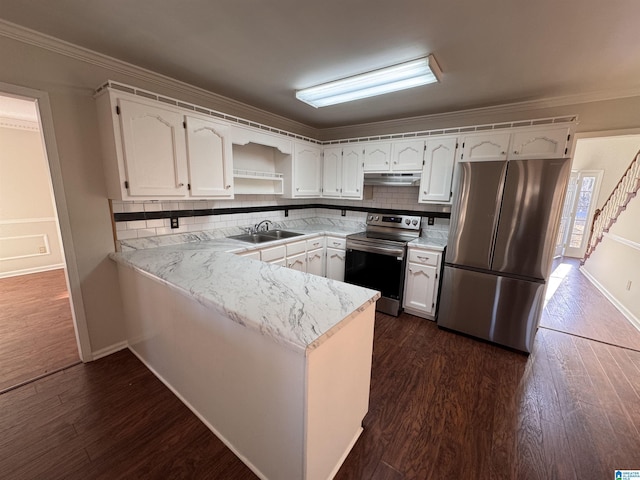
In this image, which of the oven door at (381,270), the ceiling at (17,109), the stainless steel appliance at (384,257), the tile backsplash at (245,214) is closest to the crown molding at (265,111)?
the tile backsplash at (245,214)

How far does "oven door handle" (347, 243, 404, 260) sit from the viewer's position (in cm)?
299

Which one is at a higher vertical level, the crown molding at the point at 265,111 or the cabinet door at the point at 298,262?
the crown molding at the point at 265,111

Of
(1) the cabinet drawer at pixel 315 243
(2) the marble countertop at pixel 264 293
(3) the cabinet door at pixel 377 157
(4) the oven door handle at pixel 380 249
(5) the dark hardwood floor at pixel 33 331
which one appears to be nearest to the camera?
(2) the marble countertop at pixel 264 293

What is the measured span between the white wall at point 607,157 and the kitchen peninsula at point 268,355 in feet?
21.2

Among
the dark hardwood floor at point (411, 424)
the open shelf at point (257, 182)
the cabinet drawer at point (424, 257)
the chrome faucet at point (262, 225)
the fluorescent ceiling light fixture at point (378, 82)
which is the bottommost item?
the dark hardwood floor at point (411, 424)

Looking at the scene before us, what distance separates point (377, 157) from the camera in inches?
132

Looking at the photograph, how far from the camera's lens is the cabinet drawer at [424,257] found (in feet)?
9.46

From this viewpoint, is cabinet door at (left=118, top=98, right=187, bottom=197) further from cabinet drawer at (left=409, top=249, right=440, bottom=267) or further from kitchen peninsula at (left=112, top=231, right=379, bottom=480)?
cabinet drawer at (left=409, top=249, right=440, bottom=267)

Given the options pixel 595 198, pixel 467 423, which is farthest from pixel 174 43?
pixel 595 198

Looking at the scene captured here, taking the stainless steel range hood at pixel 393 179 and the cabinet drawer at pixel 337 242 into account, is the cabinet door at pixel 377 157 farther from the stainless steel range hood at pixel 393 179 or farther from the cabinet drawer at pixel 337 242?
the cabinet drawer at pixel 337 242

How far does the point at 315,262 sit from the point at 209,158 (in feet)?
6.10

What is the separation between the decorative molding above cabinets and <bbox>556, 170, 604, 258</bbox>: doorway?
710cm

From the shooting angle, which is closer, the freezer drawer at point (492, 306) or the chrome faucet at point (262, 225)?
the freezer drawer at point (492, 306)

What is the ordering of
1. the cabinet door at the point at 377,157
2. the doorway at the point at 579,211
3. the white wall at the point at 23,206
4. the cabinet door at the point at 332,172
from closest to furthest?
the cabinet door at the point at 377,157 < the cabinet door at the point at 332,172 < the white wall at the point at 23,206 < the doorway at the point at 579,211
